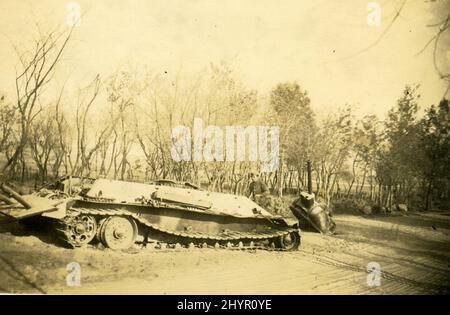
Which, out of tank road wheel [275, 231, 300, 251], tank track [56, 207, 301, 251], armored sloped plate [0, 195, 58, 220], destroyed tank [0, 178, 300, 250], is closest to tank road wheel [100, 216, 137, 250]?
destroyed tank [0, 178, 300, 250]

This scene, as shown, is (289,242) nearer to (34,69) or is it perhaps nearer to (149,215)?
(149,215)

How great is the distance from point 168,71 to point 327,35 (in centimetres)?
347

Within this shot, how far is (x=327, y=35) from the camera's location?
844 centimetres

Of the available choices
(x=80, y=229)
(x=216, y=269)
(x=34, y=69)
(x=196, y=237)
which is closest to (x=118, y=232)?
(x=80, y=229)

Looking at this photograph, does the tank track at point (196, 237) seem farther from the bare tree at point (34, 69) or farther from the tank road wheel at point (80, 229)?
the bare tree at point (34, 69)

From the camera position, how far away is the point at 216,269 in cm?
662

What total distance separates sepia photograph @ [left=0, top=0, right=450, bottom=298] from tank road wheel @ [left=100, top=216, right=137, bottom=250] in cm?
2

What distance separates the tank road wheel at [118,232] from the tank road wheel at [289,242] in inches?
121

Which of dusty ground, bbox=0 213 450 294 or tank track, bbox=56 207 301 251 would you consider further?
Result: tank track, bbox=56 207 301 251

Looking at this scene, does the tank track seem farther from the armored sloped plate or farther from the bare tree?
the bare tree

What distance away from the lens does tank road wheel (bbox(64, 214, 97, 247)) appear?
6516 millimetres
